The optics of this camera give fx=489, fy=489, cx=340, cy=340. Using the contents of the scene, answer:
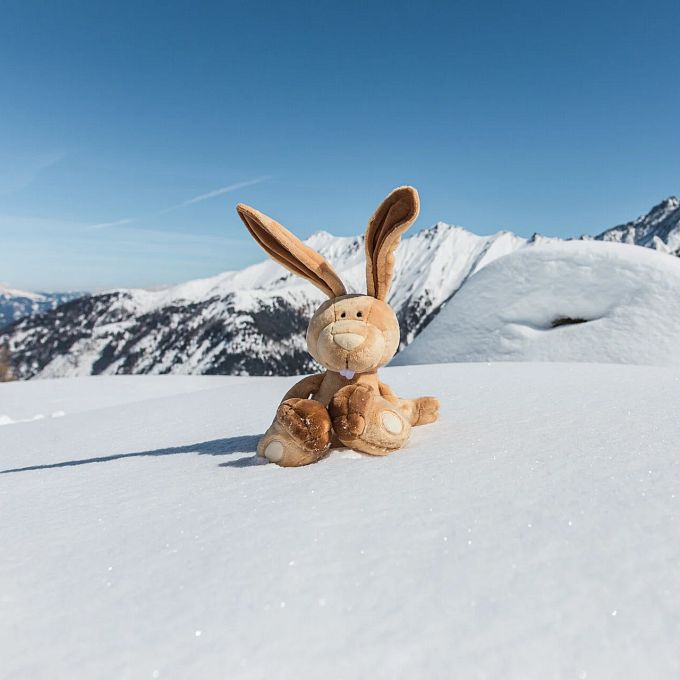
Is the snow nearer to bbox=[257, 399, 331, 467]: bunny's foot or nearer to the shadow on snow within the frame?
bbox=[257, 399, 331, 467]: bunny's foot

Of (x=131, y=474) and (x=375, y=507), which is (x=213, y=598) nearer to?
(x=375, y=507)

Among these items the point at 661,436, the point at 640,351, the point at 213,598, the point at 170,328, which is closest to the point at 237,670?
the point at 213,598

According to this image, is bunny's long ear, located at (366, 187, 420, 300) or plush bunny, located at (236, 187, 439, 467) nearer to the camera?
plush bunny, located at (236, 187, 439, 467)

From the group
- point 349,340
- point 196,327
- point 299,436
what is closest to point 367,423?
point 299,436

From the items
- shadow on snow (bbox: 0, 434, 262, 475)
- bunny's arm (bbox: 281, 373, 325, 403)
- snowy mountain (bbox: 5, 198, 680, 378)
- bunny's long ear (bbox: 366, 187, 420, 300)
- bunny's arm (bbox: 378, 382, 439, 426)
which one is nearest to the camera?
bunny's long ear (bbox: 366, 187, 420, 300)

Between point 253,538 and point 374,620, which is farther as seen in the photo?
point 253,538

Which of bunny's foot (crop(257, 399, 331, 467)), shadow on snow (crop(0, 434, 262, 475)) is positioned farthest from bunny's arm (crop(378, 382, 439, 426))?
shadow on snow (crop(0, 434, 262, 475))

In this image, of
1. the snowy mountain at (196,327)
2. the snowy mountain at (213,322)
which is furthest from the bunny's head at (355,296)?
the snowy mountain at (196,327)
